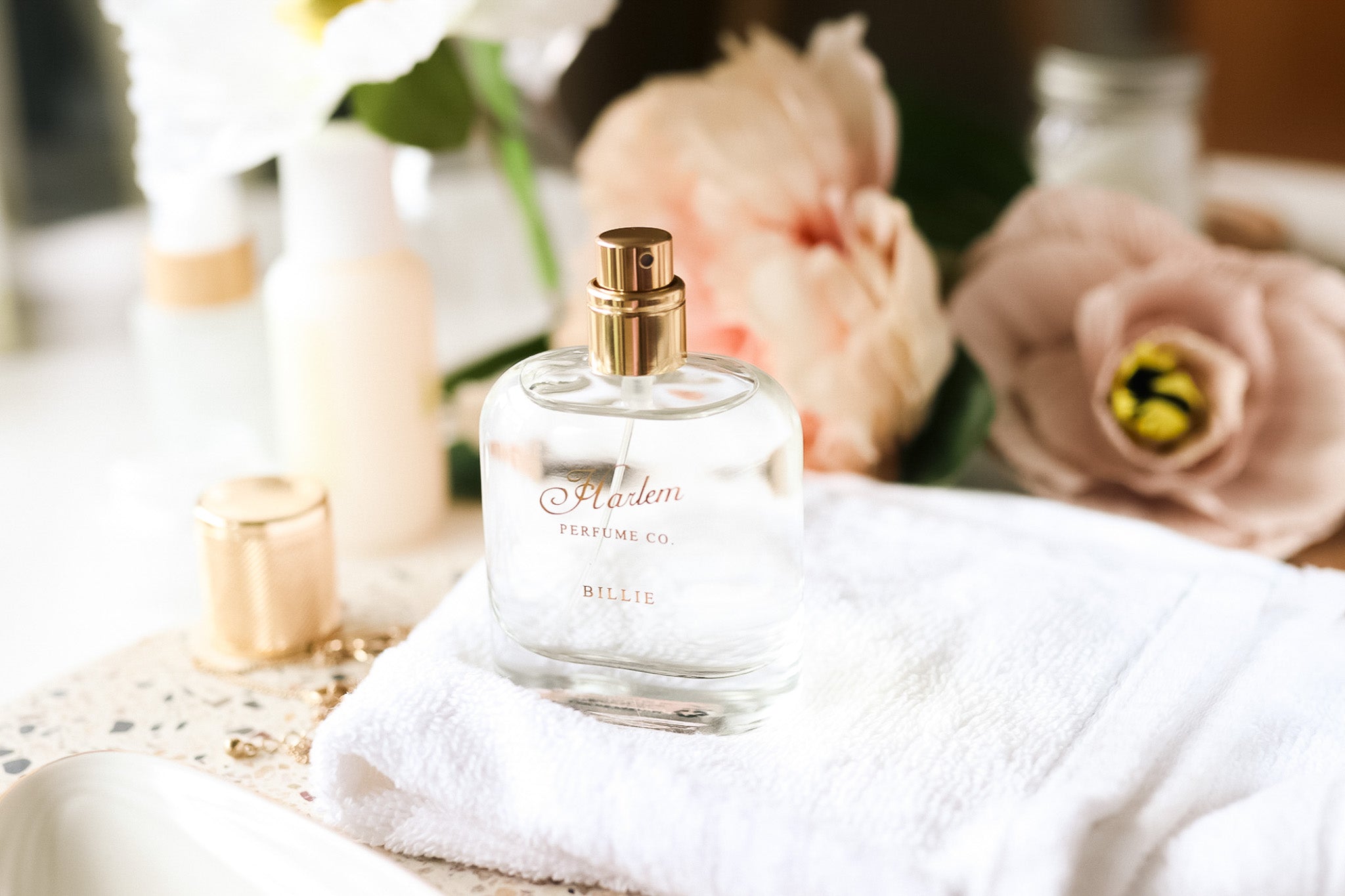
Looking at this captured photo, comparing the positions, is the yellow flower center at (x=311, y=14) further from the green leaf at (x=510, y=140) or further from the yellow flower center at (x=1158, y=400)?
the yellow flower center at (x=1158, y=400)

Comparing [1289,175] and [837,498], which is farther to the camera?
[1289,175]

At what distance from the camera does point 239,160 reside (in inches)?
20.4

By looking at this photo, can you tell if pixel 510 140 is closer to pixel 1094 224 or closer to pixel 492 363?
pixel 492 363

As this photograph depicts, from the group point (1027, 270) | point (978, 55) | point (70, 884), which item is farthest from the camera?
point (978, 55)

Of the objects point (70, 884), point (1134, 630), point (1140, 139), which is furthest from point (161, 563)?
point (1140, 139)

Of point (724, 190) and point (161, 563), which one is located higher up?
point (724, 190)

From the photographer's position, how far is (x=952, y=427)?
58 cm

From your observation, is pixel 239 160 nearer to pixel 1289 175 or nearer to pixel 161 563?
pixel 161 563

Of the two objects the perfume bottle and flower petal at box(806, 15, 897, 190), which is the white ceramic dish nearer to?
the perfume bottle

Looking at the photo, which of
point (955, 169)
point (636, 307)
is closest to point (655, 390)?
point (636, 307)

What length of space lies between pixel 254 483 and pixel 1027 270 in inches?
14.6

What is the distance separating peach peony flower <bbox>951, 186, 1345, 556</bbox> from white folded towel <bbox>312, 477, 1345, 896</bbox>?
8cm

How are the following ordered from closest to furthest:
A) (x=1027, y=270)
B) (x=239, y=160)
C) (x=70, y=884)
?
(x=70, y=884) < (x=239, y=160) < (x=1027, y=270)

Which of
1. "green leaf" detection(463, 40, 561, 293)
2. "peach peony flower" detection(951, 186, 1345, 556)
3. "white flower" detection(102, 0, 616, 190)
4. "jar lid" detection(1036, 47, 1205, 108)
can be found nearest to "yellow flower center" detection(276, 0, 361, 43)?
"white flower" detection(102, 0, 616, 190)
